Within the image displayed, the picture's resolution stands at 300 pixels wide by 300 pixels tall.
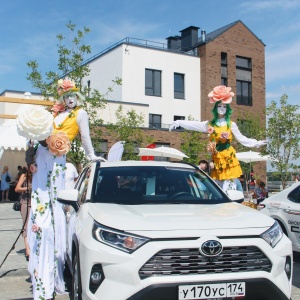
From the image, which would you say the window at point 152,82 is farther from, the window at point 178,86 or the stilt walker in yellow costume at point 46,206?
the stilt walker in yellow costume at point 46,206

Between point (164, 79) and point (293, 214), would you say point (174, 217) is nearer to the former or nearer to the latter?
point (293, 214)

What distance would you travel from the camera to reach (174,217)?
398 cm

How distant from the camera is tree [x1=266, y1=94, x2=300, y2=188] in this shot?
64.0 ft

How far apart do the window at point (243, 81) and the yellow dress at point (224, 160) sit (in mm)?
31365

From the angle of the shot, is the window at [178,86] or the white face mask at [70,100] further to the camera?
the window at [178,86]

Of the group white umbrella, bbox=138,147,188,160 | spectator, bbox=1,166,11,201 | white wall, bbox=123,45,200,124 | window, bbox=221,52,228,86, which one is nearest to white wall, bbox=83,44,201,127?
white wall, bbox=123,45,200,124

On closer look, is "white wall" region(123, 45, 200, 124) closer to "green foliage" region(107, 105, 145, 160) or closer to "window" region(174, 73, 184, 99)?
"window" region(174, 73, 184, 99)

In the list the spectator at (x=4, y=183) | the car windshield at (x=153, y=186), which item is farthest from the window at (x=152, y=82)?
the car windshield at (x=153, y=186)

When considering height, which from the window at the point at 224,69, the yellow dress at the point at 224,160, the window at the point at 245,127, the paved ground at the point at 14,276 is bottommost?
the paved ground at the point at 14,276

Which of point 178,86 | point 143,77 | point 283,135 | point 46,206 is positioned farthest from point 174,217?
point 178,86

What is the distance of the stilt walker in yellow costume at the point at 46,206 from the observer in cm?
476

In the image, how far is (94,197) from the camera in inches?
188

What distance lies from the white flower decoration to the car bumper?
1.37 metres

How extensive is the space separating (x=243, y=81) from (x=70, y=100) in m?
34.1
